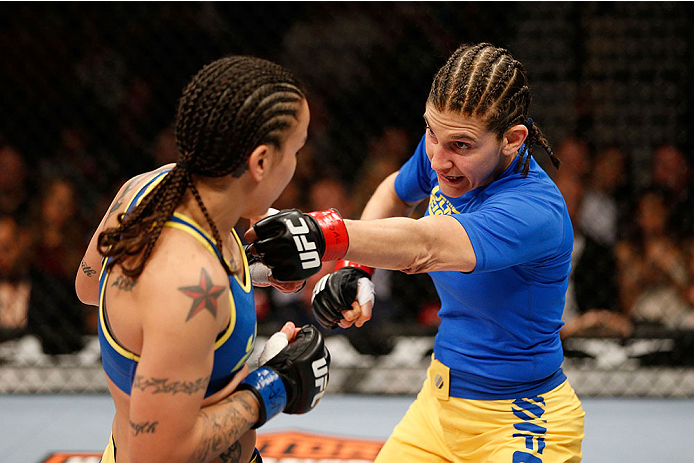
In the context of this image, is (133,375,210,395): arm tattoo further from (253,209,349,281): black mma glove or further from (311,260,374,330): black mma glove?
(311,260,374,330): black mma glove

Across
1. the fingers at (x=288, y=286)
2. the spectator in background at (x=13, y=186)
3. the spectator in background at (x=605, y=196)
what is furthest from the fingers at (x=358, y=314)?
the spectator in background at (x=13, y=186)

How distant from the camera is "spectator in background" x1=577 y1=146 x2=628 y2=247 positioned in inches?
121

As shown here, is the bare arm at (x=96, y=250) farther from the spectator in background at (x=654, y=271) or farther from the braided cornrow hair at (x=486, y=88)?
the spectator in background at (x=654, y=271)

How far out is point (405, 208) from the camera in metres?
1.70

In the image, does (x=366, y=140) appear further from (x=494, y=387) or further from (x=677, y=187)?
(x=494, y=387)

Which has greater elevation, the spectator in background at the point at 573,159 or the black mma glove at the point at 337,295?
the black mma glove at the point at 337,295

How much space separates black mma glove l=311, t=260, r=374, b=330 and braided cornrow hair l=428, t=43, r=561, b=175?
404 mm

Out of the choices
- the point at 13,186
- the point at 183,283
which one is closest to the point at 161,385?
the point at 183,283

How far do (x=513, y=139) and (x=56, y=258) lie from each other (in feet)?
8.43

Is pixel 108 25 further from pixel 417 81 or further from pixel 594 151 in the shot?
pixel 594 151

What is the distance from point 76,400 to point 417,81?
7.13 feet

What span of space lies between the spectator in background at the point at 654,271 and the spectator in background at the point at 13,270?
2.86 m

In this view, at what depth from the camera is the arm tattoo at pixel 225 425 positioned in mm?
891

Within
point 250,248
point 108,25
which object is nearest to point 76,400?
point 108,25
